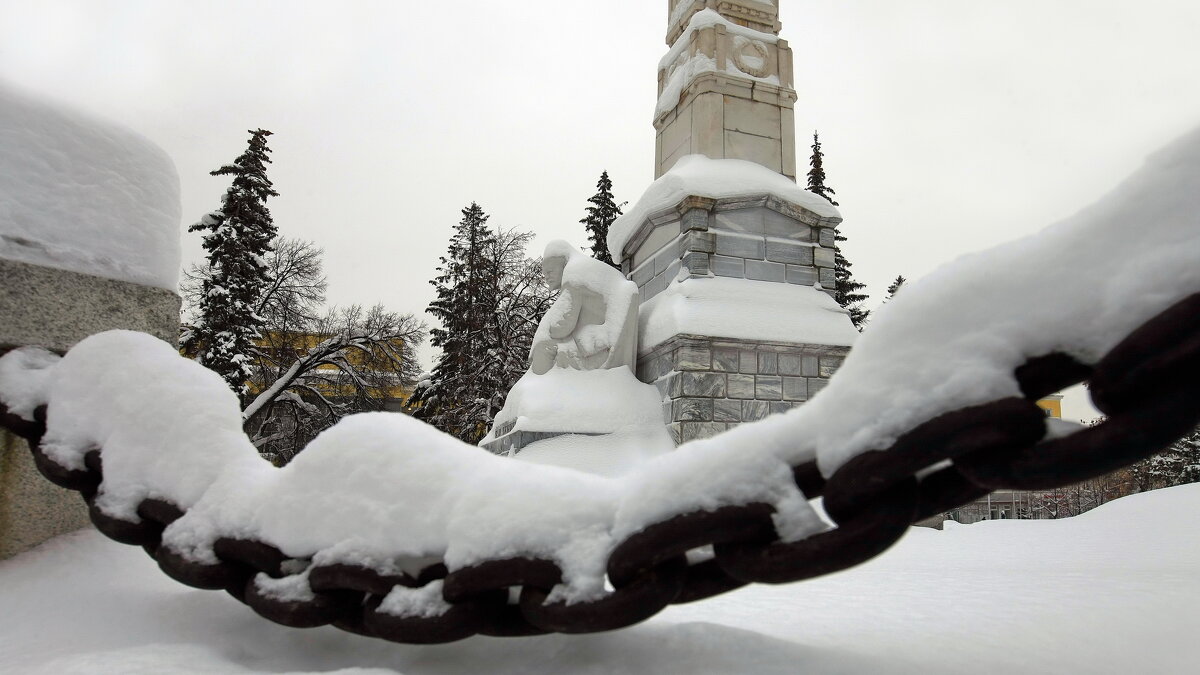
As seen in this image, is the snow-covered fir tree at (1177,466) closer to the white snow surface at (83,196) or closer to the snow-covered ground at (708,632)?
the snow-covered ground at (708,632)

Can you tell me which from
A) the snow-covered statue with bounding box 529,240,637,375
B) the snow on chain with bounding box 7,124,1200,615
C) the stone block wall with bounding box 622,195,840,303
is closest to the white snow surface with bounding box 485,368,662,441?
the snow-covered statue with bounding box 529,240,637,375

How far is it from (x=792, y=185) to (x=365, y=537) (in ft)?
28.1

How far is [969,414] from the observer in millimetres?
1070

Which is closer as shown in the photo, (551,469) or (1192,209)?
(1192,209)

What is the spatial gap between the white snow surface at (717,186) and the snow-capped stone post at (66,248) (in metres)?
6.59

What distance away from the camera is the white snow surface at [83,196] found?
2.32 metres

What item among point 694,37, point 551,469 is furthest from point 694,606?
point 694,37

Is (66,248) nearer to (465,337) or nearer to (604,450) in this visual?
(604,450)

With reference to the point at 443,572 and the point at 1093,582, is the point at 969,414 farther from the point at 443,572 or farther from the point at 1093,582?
the point at 1093,582

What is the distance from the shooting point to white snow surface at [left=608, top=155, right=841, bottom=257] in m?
8.70

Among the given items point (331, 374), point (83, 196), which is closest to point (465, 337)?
point (331, 374)

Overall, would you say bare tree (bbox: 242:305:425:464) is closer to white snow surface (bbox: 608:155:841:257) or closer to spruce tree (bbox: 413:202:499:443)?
spruce tree (bbox: 413:202:499:443)

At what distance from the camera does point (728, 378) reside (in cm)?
807

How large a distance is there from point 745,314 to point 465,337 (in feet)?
61.1
